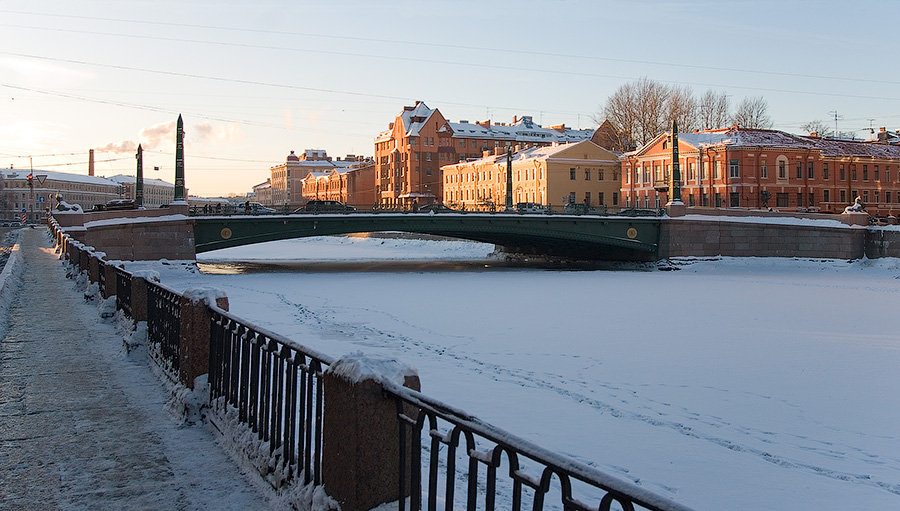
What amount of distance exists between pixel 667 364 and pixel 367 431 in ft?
39.6

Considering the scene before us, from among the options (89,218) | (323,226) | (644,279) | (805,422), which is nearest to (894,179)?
(644,279)

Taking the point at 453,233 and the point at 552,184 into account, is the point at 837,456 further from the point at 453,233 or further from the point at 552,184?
the point at 552,184

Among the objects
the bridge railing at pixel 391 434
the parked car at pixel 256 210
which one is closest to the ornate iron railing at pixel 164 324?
the bridge railing at pixel 391 434

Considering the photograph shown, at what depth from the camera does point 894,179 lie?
234 feet

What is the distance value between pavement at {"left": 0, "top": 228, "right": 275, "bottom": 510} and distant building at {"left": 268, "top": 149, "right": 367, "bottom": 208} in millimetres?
157511

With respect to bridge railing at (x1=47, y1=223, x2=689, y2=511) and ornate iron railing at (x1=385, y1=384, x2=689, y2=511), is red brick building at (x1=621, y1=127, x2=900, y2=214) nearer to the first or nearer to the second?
bridge railing at (x1=47, y1=223, x2=689, y2=511)

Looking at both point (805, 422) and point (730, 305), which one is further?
point (730, 305)

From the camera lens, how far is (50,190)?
538ft

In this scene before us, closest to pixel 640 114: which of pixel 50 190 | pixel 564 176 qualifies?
pixel 564 176

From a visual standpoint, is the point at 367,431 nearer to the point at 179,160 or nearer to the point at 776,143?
the point at 179,160

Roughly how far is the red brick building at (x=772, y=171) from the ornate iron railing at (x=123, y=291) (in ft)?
191

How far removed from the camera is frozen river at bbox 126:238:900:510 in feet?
29.3

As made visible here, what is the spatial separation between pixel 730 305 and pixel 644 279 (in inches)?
462

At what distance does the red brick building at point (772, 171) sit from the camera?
64.7m
